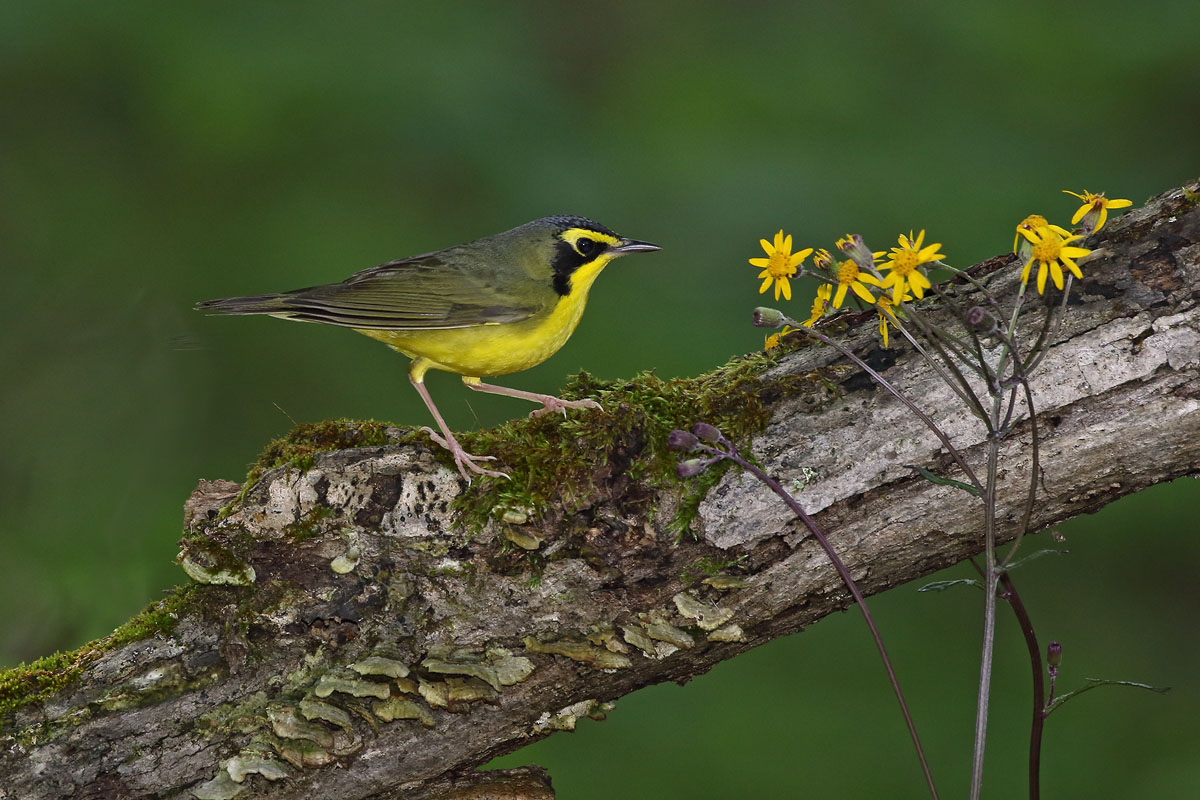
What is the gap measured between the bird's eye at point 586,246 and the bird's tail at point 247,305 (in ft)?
4.11

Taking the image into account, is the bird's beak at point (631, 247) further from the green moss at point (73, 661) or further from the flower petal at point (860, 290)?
the green moss at point (73, 661)

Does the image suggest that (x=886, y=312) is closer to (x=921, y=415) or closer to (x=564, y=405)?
(x=921, y=415)

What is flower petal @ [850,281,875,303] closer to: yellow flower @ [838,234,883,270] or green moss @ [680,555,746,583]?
yellow flower @ [838,234,883,270]

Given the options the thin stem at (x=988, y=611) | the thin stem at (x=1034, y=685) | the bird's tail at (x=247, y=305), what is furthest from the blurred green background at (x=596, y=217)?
the thin stem at (x=988, y=611)

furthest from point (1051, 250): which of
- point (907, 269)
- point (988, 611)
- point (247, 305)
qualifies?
point (247, 305)

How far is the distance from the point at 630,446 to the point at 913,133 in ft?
13.6

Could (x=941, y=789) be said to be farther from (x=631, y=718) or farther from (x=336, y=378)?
(x=336, y=378)

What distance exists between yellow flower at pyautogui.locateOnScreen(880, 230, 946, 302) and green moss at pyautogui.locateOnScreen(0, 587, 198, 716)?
7.17 feet

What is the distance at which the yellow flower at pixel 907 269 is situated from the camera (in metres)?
2.51

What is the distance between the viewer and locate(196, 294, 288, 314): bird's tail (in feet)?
12.2

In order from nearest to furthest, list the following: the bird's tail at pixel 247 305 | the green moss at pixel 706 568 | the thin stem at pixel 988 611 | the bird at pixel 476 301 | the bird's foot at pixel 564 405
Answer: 1. the thin stem at pixel 988 611
2. the green moss at pixel 706 568
3. the bird's foot at pixel 564 405
4. the bird's tail at pixel 247 305
5. the bird at pixel 476 301

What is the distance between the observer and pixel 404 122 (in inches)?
243

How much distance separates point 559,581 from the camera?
292 cm

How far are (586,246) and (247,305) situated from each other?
4.65ft
